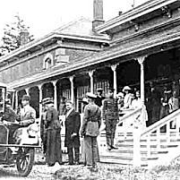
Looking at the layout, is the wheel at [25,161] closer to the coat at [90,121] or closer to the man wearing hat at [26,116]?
the man wearing hat at [26,116]

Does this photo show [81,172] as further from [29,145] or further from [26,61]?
[26,61]

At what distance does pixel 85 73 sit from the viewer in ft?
69.6

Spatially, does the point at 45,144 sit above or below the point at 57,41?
below

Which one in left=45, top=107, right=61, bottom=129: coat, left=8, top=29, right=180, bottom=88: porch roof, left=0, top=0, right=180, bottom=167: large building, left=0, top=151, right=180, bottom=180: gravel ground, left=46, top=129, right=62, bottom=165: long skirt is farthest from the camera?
left=0, top=0, right=180, bottom=167: large building

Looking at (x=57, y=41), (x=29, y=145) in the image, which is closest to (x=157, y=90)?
(x=29, y=145)

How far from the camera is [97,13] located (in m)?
31.8

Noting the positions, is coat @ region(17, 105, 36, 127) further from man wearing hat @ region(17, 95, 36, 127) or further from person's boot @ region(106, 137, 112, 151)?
person's boot @ region(106, 137, 112, 151)

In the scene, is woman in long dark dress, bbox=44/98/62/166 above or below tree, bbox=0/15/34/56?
below

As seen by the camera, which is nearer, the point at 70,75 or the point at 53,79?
the point at 70,75

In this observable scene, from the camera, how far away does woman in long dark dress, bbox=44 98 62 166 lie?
11.6 metres

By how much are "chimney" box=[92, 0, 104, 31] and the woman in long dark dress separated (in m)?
20.7

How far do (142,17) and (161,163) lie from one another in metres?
11.6

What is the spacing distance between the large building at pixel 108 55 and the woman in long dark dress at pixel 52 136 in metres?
5.05

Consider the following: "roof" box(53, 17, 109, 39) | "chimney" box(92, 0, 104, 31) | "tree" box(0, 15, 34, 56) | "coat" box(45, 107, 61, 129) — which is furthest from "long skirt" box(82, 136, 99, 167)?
"tree" box(0, 15, 34, 56)
